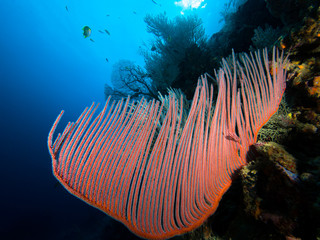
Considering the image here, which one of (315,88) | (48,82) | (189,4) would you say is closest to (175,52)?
(315,88)

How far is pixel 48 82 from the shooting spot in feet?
293

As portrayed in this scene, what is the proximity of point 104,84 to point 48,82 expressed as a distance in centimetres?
9079

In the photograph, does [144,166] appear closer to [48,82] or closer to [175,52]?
[175,52]

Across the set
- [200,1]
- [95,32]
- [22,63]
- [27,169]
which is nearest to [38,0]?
[95,32]

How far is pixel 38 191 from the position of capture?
2406 cm

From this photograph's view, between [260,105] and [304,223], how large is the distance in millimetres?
1210

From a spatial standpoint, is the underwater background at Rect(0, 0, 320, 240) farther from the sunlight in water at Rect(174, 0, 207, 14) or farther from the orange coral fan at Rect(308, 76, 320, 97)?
the sunlight in water at Rect(174, 0, 207, 14)

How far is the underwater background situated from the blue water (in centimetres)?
20

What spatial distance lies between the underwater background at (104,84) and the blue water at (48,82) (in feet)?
0.64

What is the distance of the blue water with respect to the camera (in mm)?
19219

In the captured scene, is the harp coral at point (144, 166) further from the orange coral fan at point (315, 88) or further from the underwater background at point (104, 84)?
the orange coral fan at point (315, 88)

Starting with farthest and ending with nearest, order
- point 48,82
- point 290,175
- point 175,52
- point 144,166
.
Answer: point 48,82
point 175,52
point 144,166
point 290,175

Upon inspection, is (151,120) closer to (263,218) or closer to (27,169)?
(263,218)

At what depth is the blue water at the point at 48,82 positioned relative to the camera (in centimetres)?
1922
